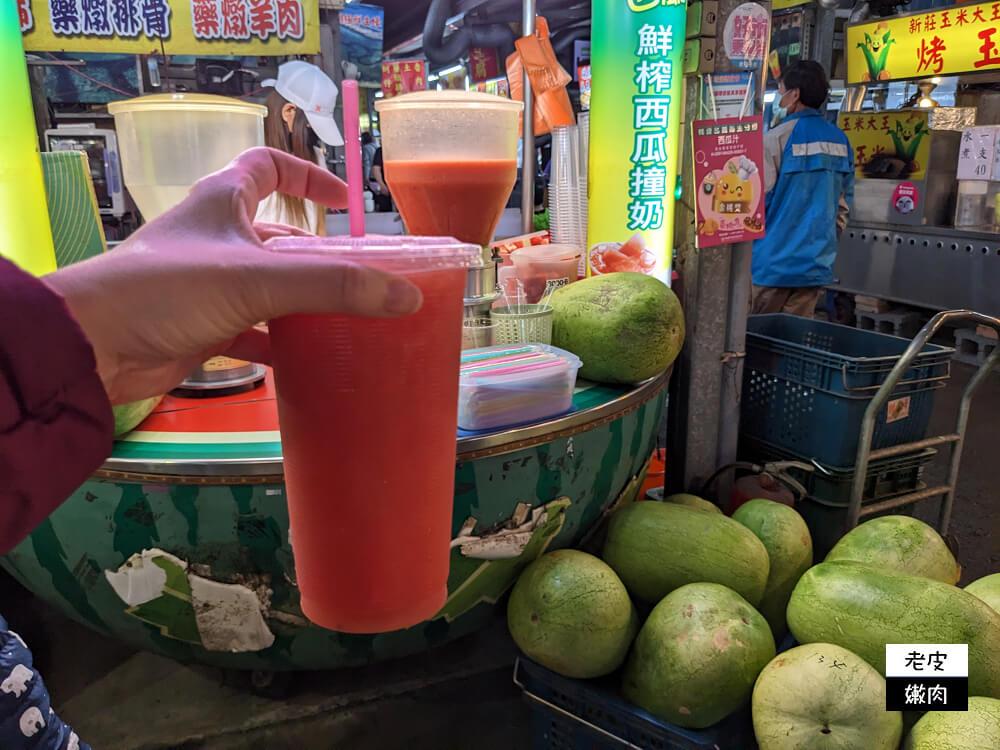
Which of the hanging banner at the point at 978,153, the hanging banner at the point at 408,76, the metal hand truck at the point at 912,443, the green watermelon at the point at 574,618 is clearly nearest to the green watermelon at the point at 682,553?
the green watermelon at the point at 574,618

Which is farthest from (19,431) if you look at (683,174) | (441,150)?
(683,174)

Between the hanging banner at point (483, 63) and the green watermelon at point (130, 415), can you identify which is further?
the hanging banner at point (483, 63)

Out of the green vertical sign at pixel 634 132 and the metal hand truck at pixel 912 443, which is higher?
the green vertical sign at pixel 634 132

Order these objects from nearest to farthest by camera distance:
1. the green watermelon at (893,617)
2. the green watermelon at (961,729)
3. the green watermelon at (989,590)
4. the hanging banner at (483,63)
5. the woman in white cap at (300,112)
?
1. the green watermelon at (961,729)
2. the green watermelon at (893,617)
3. the green watermelon at (989,590)
4. the woman in white cap at (300,112)
5. the hanging banner at (483,63)

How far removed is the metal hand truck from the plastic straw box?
120 centimetres

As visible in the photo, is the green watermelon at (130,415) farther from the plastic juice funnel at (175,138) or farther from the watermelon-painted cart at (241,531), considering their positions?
the plastic juice funnel at (175,138)

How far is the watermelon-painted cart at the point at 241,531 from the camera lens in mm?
1841

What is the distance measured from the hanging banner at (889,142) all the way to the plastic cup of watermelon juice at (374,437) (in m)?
7.14

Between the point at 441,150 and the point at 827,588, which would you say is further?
the point at 827,588

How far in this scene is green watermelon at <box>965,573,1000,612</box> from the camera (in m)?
2.03

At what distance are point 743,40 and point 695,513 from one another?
1656 mm

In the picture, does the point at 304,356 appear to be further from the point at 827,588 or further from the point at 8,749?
the point at 827,588

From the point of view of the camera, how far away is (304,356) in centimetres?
90

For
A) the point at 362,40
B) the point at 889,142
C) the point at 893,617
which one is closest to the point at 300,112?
the point at 893,617
